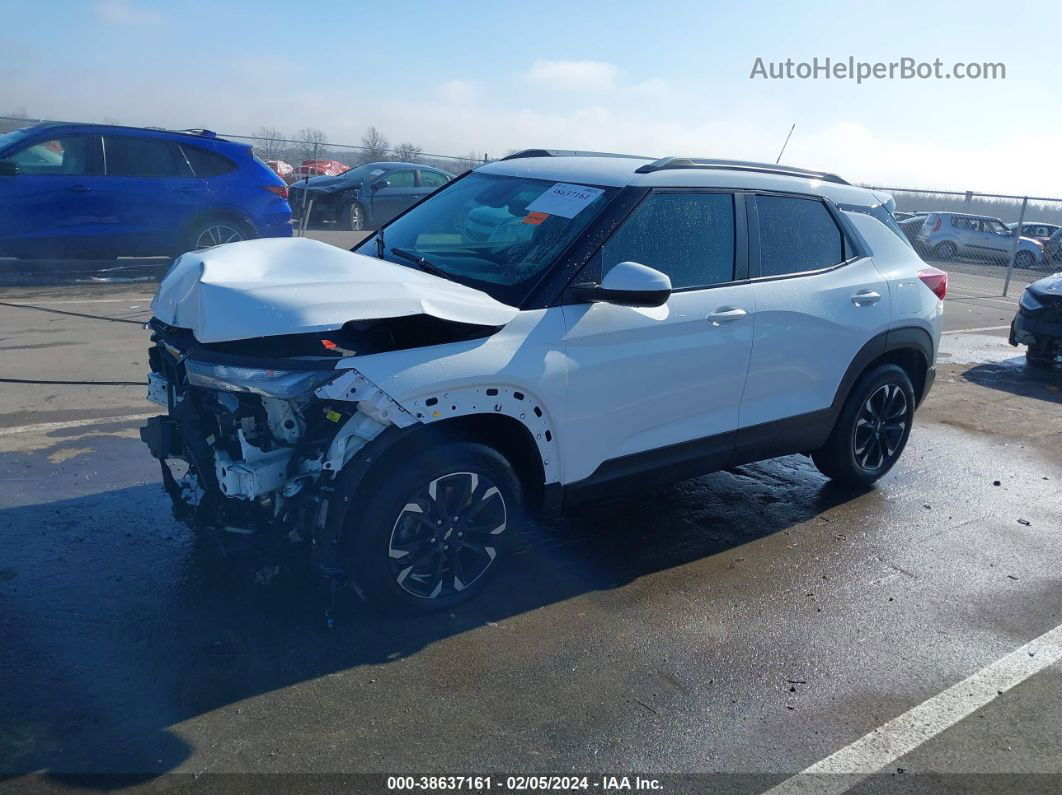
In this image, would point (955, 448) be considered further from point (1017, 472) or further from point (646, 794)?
point (646, 794)

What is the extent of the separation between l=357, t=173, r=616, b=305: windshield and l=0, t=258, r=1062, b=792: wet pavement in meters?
1.43

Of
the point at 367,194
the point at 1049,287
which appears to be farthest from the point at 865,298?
the point at 367,194

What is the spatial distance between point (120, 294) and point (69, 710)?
8662 mm

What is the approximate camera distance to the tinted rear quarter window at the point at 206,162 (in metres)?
11.6

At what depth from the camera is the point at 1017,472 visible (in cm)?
668

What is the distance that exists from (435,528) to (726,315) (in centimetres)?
184

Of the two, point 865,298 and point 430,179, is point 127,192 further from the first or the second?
point 865,298

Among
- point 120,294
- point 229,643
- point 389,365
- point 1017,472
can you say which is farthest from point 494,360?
point 120,294

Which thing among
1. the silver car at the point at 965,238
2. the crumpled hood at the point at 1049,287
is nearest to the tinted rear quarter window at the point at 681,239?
the crumpled hood at the point at 1049,287

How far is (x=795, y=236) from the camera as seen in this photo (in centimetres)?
518

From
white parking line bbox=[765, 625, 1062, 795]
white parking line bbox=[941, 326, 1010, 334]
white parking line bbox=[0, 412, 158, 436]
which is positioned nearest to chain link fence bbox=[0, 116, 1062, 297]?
white parking line bbox=[941, 326, 1010, 334]

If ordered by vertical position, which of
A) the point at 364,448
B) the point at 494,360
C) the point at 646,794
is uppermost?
the point at 494,360

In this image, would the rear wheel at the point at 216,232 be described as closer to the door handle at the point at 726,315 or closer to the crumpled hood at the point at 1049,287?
the door handle at the point at 726,315

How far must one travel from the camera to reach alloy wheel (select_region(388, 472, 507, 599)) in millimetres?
3797
